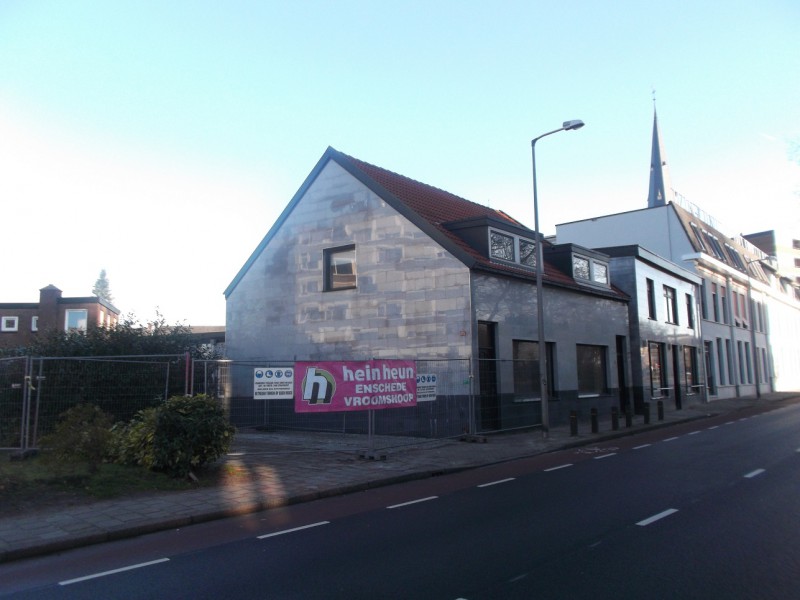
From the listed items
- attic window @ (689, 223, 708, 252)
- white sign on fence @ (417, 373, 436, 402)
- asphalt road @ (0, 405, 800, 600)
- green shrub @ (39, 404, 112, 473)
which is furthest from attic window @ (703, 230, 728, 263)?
green shrub @ (39, 404, 112, 473)

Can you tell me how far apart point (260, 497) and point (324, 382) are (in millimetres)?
4093

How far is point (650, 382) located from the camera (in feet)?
92.3

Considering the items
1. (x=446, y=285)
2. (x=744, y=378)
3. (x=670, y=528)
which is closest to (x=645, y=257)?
(x=446, y=285)

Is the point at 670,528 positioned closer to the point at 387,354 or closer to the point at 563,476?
the point at 563,476

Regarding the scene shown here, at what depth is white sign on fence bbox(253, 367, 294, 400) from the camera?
1277cm

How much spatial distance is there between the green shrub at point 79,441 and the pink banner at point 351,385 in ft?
11.9

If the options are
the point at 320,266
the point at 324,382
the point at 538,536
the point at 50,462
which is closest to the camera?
the point at 538,536

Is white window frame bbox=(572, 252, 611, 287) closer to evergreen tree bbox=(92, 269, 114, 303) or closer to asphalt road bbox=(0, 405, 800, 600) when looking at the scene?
asphalt road bbox=(0, 405, 800, 600)

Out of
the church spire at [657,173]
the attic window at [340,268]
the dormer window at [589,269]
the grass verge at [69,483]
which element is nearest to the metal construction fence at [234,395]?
the grass verge at [69,483]

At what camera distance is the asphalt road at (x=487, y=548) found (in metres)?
5.47

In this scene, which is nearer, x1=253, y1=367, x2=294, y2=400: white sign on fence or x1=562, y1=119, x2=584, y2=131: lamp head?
x1=253, y1=367, x2=294, y2=400: white sign on fence

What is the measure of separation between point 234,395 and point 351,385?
3006 millimetres

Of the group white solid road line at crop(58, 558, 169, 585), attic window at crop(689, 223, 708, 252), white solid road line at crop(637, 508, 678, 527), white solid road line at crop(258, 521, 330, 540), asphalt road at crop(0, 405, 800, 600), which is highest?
attic window at crop(689, 223, 708, 252)

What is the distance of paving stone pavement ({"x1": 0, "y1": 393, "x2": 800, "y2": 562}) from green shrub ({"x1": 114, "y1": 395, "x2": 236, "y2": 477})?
2.23 feet
